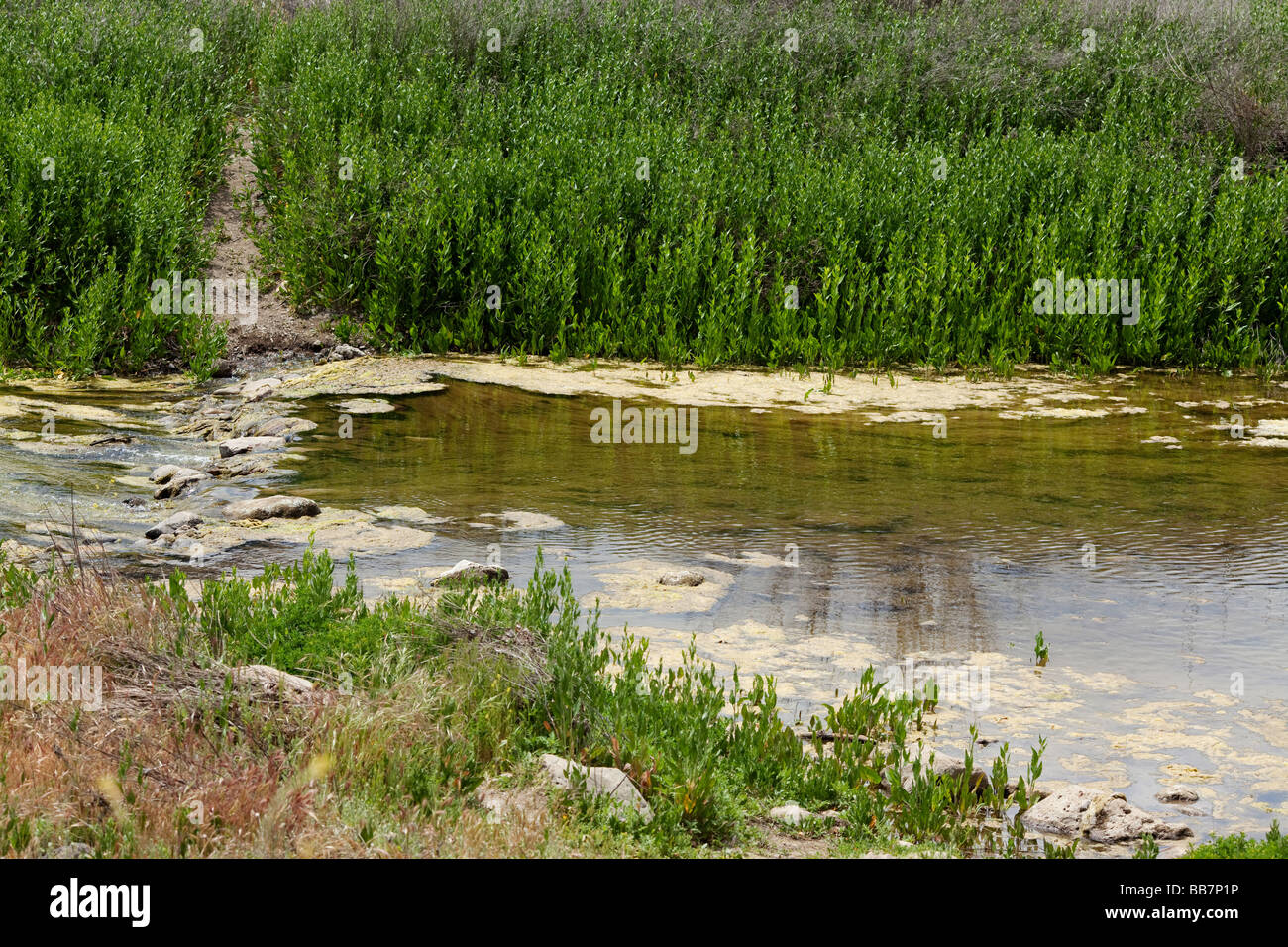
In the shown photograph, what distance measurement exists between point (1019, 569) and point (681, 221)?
846 cm

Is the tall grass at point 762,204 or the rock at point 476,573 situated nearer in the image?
the rock at point 476,573

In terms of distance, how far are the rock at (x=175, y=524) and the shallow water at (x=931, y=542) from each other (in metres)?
0.32

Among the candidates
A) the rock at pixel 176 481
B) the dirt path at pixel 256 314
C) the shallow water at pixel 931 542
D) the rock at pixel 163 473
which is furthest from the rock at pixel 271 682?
the dirt path at pixel 256 314

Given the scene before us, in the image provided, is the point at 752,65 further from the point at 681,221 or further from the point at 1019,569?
the point at 1019,569

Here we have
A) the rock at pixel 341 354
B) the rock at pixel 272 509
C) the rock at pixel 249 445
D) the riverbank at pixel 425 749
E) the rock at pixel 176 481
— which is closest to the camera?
the riverbank at pixel 425 749

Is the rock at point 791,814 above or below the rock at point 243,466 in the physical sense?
below

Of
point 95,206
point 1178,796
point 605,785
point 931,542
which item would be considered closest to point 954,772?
point 1178,796

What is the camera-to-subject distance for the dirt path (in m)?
13.8

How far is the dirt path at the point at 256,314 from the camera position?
1384cm

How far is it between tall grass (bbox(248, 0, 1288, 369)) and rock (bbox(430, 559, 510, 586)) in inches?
285

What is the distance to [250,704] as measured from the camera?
448cm

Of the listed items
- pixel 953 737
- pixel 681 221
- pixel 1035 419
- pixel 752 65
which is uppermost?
pixel 752 65

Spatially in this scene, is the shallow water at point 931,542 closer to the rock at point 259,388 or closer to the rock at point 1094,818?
the rock at point 1094,818
